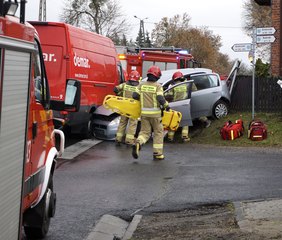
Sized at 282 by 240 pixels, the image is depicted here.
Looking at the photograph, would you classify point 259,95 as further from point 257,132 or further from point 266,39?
point 257,132

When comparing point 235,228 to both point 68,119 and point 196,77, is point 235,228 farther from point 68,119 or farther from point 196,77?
point 196,77

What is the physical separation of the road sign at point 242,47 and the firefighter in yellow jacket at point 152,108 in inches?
192

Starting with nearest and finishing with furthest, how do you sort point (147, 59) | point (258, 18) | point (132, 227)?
point (132, 227) → point (147, 59) → point (258, 18)

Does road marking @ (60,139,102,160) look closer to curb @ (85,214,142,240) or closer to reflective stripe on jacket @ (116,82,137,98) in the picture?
reflective stripe on jacket @ (116,82,137,98)

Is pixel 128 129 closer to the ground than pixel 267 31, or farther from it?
closer to the ground

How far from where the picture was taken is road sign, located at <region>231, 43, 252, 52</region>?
15133 mm

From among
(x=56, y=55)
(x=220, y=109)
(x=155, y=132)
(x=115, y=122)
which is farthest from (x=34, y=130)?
(x=220, y=109)

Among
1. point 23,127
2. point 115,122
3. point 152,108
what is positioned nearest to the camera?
point 23,127

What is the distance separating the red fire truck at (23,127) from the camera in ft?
12.2

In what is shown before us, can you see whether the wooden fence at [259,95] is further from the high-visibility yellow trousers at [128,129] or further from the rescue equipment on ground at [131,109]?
the high-visibility yellow trousers at [128,129]

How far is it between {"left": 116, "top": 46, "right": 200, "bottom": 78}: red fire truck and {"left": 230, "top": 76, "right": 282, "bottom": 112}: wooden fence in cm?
872

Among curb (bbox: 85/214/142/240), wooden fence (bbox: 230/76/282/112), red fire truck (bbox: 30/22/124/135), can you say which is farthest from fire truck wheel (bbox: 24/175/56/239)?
wooden fence (bbox: 230/76/282/112)

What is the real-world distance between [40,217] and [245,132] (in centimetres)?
996

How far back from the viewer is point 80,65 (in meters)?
13.1
